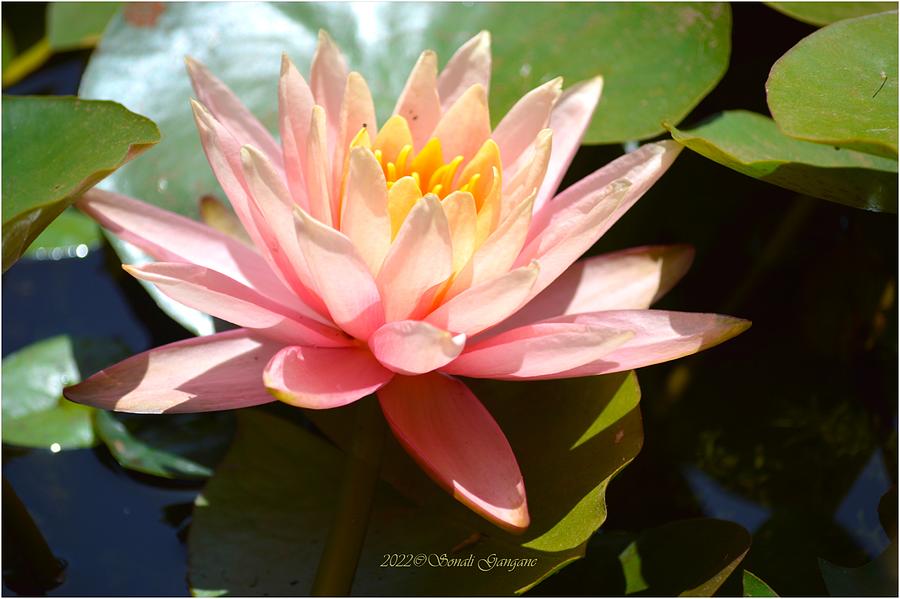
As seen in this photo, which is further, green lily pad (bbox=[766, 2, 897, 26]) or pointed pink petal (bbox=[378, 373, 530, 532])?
green lily pad (bbox=[766, 2, 897, 26])

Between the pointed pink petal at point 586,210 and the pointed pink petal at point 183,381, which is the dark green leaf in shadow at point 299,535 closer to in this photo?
the pointed pink petal at point 183,381

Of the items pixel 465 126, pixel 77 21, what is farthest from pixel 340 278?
pixel 77 21

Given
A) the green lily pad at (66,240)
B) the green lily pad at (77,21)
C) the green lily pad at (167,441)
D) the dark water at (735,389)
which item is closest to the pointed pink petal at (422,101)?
the dark water at (735,389)

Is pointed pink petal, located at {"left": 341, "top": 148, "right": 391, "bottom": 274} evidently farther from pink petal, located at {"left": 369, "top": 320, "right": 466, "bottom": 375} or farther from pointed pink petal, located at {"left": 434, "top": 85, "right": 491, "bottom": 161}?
pointed pink petal, located at {"left": 434, "top": 85, "right": 491, "bottom": 161}

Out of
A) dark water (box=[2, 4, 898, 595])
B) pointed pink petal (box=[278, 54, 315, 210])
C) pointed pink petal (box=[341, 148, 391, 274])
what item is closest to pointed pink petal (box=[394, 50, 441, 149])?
pointed pink petal (box=[278, 54, 315, 210])

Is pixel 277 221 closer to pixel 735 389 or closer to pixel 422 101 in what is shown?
pixel 422 101
